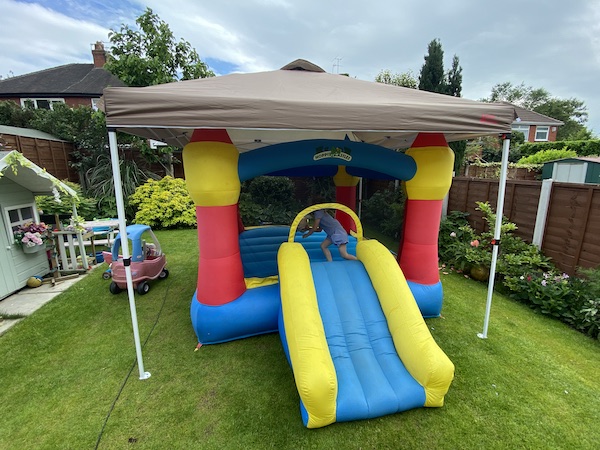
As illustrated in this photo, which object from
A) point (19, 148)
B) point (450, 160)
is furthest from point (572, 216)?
point (19, 148)

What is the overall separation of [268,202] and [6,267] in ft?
22.4

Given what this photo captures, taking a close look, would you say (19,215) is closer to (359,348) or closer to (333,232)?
(333,232)

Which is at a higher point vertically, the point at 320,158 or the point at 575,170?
the point at 320,158

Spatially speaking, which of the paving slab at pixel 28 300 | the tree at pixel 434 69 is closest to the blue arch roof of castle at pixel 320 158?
the paving slab at pixel 28 300

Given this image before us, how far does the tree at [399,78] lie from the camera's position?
17.4 m

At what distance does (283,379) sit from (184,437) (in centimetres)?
95

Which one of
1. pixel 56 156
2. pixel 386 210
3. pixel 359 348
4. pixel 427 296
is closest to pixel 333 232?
pixel 427 296

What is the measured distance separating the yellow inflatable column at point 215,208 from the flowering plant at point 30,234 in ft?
11.4

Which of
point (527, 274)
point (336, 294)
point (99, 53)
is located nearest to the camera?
point (336, 294)

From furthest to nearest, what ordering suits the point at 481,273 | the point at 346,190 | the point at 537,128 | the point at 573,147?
the point at 537,128 → the point at 573,147 → the point at 346,190 → the point at 481,273

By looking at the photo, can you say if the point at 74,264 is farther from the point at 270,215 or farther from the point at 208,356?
the point at 270,215

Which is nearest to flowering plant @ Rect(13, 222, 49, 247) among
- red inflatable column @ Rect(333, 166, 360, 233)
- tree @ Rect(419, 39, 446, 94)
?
red inflatable column @ Rect(333, 166, 360, 233)

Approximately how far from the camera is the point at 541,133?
24219 mm

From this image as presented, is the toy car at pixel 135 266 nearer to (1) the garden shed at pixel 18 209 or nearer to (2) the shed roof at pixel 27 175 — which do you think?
(1) the garden shed at pixel 18 209
